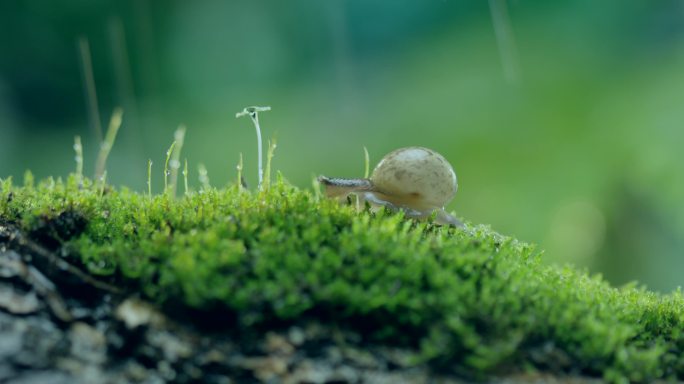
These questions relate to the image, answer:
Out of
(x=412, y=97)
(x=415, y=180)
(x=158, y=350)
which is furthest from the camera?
(x=412, y=97)

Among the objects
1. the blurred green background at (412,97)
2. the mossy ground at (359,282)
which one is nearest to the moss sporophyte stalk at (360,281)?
the mossy ground at (359,282)

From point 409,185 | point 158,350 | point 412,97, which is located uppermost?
point 412,97

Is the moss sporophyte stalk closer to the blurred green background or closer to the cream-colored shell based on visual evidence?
the cream-colored shell

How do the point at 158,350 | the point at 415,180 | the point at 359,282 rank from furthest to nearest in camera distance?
the point at 415,180, the point at 359,282, the point at 158,350

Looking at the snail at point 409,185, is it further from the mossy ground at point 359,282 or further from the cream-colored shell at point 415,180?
the mossy ground at point 359,282

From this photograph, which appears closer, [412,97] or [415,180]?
[415,180]

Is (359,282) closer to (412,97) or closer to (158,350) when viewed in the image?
(158,350)

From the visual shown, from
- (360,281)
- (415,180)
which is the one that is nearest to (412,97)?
(415,180)
